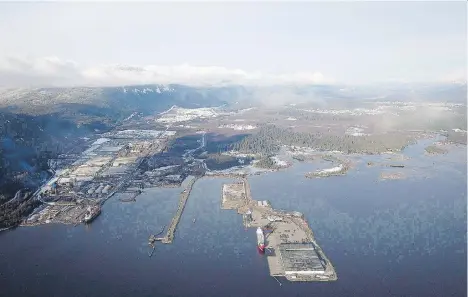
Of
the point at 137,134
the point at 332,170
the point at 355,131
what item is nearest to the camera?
the point at 332,170

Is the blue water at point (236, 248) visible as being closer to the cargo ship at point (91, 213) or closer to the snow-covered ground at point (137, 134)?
the cargo ship at point (91, 213)

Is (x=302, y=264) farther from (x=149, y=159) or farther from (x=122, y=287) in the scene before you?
(x=149, y=159)

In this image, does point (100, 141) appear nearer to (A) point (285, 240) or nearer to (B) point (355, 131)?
(A) point (285, 240)

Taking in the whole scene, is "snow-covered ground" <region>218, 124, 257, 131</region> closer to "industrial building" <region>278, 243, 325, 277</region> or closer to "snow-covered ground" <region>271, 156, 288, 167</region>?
"snow-covered ground" <region>271, 156, 288, 167</region>

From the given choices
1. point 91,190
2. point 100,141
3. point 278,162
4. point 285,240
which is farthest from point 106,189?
point 100,141

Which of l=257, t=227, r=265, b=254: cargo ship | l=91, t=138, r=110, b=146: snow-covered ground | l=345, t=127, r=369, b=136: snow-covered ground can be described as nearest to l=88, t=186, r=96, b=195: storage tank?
l=257, t=227, r=265, b=254: cargo ship

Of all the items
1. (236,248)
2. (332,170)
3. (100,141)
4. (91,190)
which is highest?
(332,170)

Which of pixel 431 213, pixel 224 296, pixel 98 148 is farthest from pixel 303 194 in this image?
pixel 98 148
